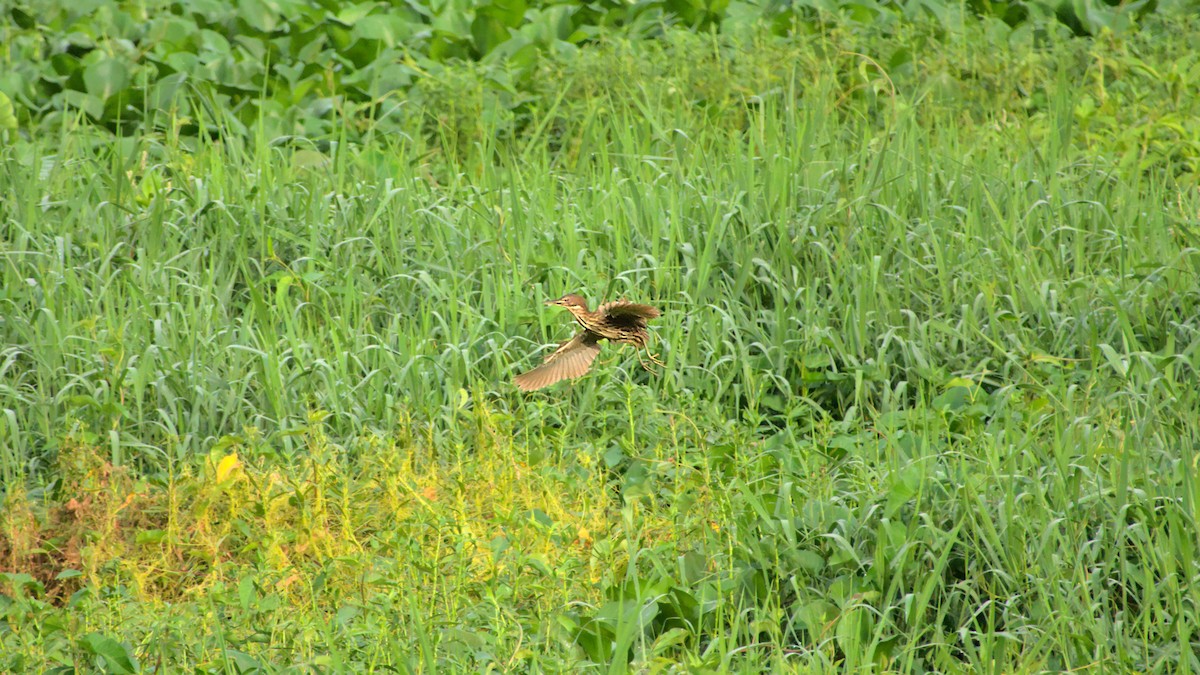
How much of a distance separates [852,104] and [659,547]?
2.70 m

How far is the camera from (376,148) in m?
4.67

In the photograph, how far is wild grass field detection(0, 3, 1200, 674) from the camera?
2.64m

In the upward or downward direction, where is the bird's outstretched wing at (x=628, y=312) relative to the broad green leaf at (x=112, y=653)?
upward

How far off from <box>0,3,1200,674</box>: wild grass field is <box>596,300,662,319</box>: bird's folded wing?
47 cm

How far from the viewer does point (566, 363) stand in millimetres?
2805

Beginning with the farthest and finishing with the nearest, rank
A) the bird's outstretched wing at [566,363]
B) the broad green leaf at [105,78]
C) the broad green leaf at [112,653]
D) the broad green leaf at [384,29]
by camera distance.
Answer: the broad green leaf at [384,29]
the broad green leaf at [105,78]
the bird's outstretched wing at [566,363]
the broad green leaf at [112,653]

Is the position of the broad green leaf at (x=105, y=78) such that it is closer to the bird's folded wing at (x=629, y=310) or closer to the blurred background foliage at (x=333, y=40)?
the blurred background foliage at (x=333, y=40)

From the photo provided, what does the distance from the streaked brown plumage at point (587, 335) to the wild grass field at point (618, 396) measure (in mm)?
328

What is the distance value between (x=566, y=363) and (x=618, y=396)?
62 centimetres

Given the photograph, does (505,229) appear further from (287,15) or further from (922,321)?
(287,15)

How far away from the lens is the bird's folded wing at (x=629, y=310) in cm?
260

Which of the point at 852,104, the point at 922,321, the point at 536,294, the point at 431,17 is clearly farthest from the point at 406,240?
the point at 431,17

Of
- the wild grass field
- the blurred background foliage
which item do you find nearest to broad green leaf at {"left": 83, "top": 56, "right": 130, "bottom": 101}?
the blurred background foliage

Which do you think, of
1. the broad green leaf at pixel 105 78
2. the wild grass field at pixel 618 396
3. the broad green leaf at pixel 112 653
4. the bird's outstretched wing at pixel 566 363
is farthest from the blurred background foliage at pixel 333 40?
the broad green leaf at pixel 112 653
